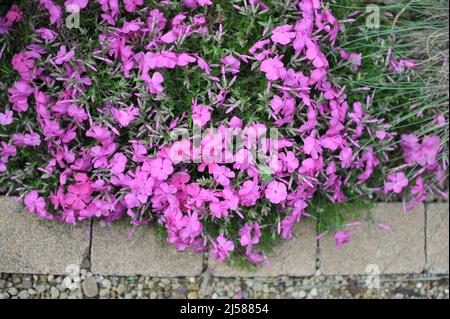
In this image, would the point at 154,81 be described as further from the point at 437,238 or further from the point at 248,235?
the point at 437,238

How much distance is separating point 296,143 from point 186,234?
53 centimetres

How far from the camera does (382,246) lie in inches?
97.8

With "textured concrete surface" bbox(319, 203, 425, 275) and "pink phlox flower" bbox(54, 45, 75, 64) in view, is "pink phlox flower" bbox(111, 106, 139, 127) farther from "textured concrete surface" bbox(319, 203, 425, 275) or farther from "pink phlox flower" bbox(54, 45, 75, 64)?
"textured concrete surface" bbox(319, 203, 425, 275)

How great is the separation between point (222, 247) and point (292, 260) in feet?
1.33

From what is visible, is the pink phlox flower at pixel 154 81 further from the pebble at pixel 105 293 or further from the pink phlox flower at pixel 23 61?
the pebble at pixel 105 293

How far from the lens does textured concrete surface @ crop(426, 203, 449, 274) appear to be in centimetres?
254

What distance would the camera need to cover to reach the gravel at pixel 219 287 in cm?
231

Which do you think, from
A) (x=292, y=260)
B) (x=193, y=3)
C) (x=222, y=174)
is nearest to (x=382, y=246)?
(x=292, y=260)

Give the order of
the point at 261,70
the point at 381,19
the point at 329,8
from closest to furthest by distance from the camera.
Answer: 1. the point at 261,70
2. the point at 329,8
3. the point at 381,19

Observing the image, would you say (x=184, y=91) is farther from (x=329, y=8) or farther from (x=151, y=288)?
(x=151, y=288)

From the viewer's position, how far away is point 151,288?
2.36 metres

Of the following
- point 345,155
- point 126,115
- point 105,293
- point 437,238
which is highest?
point 126,115
